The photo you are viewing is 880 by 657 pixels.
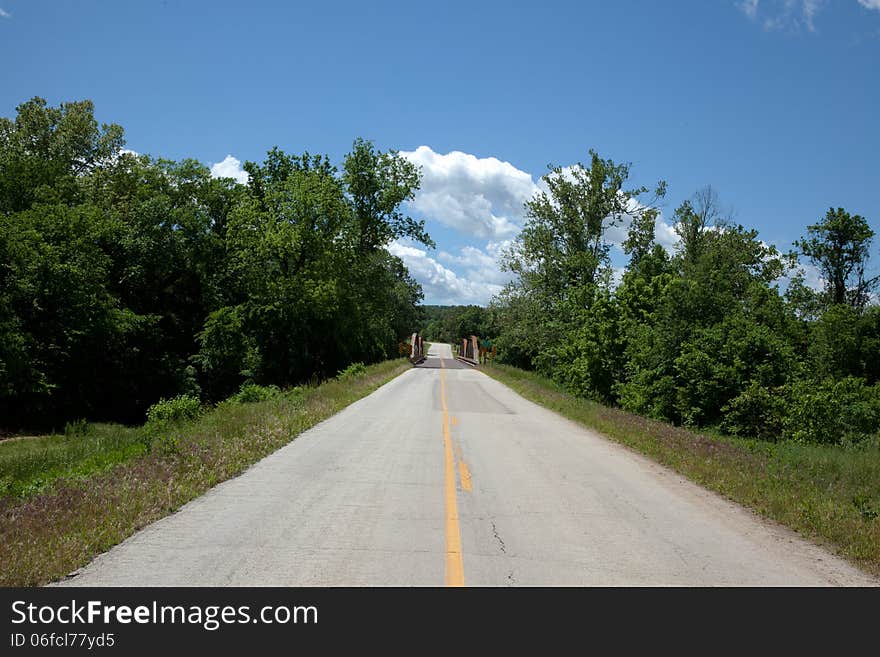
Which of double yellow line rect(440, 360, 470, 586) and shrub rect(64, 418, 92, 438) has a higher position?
double yellow line rect(440, 360, 470, 586)

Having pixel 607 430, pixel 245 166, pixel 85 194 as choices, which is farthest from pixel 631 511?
pixel 245 166

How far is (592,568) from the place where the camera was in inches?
222

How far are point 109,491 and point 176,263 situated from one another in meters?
34.5

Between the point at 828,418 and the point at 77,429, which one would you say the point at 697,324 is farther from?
the point at 77,429

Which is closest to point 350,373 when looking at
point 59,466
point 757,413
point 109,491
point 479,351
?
point 757,413

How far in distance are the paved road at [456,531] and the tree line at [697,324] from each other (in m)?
11.5

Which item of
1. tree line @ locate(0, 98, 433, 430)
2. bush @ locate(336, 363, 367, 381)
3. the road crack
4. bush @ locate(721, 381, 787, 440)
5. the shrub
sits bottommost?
the shrub

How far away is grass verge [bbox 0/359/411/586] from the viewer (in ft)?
18.1

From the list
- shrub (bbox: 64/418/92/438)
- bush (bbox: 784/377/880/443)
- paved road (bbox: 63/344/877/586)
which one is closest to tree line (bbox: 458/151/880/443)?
bush (bbox: 784/377/880/443)

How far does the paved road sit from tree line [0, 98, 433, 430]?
81.0ft

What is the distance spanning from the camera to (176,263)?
3916 centimetres

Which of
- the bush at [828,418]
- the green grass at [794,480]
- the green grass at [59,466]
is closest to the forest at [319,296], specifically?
the bush at [828,418]

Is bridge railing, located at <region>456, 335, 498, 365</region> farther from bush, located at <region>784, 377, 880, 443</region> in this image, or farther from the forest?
bush, located at <region>784, 377, 880, 443</region>
